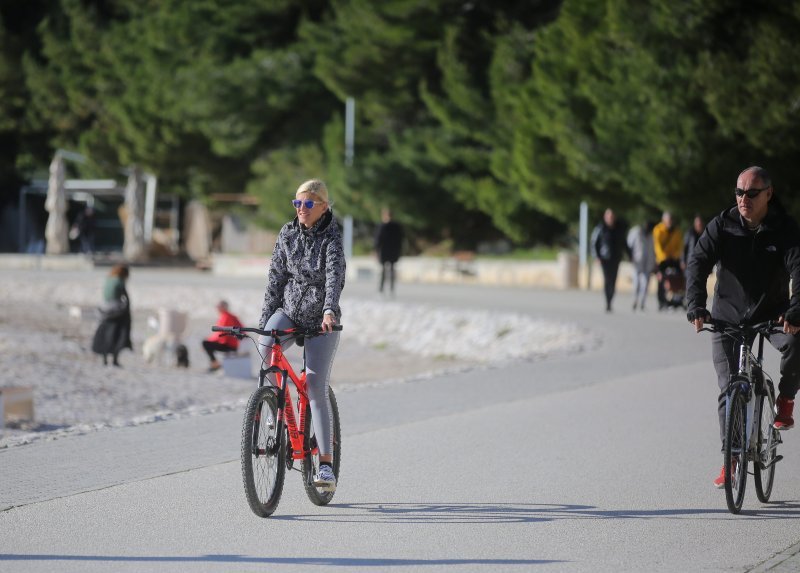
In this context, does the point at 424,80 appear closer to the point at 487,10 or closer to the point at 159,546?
the point at 487,10

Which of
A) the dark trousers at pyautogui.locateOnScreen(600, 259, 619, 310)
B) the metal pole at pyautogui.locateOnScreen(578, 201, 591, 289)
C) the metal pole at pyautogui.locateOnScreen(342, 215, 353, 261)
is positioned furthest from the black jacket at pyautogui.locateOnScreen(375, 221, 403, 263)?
the metal pole at pyautogui.locateOnScreen(342, 215, 353, 261)

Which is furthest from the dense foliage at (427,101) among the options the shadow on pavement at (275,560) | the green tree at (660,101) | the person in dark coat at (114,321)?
the shadow on pavement at (275,560)

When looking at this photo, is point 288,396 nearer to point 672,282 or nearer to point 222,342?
point 222,342

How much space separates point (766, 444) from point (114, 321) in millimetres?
15403

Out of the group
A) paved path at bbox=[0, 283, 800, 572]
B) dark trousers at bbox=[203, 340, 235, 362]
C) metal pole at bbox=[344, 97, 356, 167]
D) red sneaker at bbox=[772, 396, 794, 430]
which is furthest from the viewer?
metal pole at bbox=[344, 97, 356, 167]

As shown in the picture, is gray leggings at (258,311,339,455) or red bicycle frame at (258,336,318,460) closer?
red bicycle frame at (258,336,318,460)

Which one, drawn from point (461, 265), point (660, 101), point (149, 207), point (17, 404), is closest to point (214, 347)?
point (17, 404)

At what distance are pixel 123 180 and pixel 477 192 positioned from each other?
23.7 m

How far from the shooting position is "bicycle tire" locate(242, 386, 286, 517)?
295 inches

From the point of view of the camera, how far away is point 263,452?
769cm

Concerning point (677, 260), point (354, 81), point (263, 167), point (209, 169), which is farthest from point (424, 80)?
point (677, 260)

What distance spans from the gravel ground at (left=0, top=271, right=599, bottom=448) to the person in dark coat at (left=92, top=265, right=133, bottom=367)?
365 mm

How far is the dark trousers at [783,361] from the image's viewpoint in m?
8.16

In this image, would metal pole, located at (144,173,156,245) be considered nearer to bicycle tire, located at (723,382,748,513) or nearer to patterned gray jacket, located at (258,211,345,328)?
patterned gray jacket, located at (258,211,345,328)
